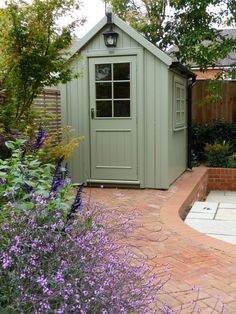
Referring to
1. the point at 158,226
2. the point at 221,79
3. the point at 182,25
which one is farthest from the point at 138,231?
the point at 182,25

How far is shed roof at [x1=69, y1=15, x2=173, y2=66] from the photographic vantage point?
6.62 metres

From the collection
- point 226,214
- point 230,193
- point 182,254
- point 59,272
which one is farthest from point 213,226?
point 59,272

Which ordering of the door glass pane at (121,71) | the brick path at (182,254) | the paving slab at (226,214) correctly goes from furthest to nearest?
the door glass pane at (121,71) → the paving slab at (226,214) → the brick path at (182,254)

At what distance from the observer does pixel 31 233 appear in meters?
2.29

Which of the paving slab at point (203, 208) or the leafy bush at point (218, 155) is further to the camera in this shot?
the leafy bush at point (218, 155)

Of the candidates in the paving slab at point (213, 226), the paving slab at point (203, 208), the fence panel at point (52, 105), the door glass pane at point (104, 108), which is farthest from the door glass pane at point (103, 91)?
the paving slab at point (213, 226)

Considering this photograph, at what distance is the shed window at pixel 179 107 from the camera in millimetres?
7582

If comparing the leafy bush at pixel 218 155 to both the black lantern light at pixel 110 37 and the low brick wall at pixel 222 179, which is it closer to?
the low brick wall at pixel 222 179

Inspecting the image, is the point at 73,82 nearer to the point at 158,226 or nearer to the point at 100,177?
the point at 100,177

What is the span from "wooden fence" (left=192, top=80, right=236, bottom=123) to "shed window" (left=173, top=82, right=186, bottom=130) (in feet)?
7.63

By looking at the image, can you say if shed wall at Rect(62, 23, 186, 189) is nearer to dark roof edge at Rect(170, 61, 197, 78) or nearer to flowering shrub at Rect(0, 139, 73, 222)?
dark roof edge at Rect(170, 61, 197, 78)

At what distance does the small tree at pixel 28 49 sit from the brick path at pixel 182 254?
72.8 inches

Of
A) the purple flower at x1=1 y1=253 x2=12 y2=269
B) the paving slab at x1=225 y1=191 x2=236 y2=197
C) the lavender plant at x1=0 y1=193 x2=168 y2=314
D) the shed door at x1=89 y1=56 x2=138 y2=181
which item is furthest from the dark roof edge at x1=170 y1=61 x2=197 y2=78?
the purple flower at x1=1 y1=253 x2=12 y2=269

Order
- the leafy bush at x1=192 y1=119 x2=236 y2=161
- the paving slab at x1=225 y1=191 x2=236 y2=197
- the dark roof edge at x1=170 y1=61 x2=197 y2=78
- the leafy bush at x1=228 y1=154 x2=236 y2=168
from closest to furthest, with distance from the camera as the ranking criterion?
the dark roof edge at x1=170 y1=61 x2=197 y2=78 → the paving slab at x1=225 y1=191 x2=236 y2=197 → the leafy bush at x1=228 y1=154 x2=236 y2=168 → the leafy bush at x1=192 y1=119 x2=236 y2=161
